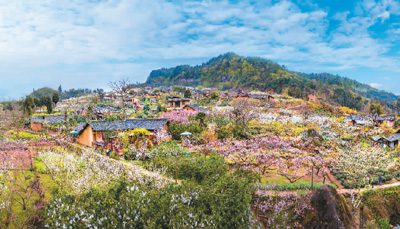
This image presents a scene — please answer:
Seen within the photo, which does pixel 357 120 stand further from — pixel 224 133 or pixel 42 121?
pixel 42 121

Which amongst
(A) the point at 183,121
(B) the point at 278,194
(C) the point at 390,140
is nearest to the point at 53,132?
(A) the point at 183,121

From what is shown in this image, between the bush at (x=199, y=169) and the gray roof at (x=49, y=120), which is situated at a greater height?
the bush at (x=199, y=169)

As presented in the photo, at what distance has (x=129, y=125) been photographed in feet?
159

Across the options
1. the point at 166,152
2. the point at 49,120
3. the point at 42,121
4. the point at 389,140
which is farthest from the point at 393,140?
the point at 49,120

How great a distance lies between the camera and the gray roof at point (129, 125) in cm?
4699

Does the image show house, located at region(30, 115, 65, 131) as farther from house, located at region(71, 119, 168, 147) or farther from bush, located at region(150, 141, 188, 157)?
bush, located at region(150, 141, 188, 157)

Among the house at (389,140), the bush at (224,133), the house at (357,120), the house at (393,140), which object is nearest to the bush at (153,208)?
the bush at (224,133)

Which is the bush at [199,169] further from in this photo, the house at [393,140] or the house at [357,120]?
the house at [357,120]

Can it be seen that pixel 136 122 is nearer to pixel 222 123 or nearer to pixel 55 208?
pixel 222 123

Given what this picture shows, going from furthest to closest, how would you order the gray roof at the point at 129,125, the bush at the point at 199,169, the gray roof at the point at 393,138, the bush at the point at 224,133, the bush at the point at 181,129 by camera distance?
the gray roof at the point at 393,138 → the bush at the point at 181,129 → the gray roof at the point at 129,125 → the bush at the point at 224,133 → the bush at the point at 199,169

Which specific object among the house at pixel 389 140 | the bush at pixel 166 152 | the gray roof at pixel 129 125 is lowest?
the house at pixel 389 140

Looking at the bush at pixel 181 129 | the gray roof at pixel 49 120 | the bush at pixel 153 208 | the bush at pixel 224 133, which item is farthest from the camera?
the gray roof at pixel 49 120

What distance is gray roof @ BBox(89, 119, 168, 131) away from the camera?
1850 inches

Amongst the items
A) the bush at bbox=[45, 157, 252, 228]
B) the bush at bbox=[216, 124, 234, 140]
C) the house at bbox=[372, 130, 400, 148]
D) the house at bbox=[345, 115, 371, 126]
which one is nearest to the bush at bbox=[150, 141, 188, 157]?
the bush at bbox=[216, 124, 234, 140]
